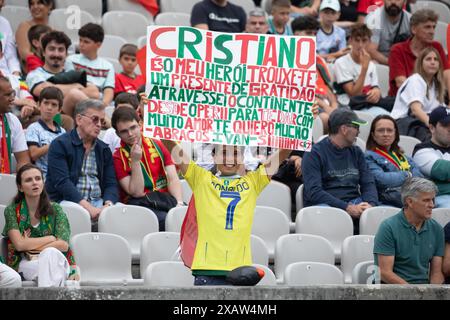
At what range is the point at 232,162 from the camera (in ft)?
26.6

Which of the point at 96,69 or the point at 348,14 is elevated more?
the point at 348,14

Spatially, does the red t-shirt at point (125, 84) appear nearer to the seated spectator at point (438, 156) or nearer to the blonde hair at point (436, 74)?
the blonde hair at point (436, 74)

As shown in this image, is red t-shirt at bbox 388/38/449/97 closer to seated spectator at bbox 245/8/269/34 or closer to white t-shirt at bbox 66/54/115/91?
seated spectator at bbox 245/8/269/34

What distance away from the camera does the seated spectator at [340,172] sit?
10289 mm

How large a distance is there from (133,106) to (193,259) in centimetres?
336

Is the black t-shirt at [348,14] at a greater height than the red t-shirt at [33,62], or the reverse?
the black t-shirt at [348,14]

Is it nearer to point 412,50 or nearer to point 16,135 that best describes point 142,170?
point 16,135

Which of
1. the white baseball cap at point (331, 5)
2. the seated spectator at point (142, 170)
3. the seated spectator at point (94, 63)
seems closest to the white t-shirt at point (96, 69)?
the seated spectator at point (94, 63)

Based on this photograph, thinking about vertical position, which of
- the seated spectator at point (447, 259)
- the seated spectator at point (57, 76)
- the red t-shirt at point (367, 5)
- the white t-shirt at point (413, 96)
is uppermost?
the red t-shirt at point (367, 5)

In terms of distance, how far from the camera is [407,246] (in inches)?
343

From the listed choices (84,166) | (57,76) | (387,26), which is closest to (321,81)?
(387,26)

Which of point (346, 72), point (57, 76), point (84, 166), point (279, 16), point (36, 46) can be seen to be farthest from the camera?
point (279, 16)

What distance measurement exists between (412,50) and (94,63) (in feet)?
11.4

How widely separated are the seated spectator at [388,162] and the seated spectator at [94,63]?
9.06ft
